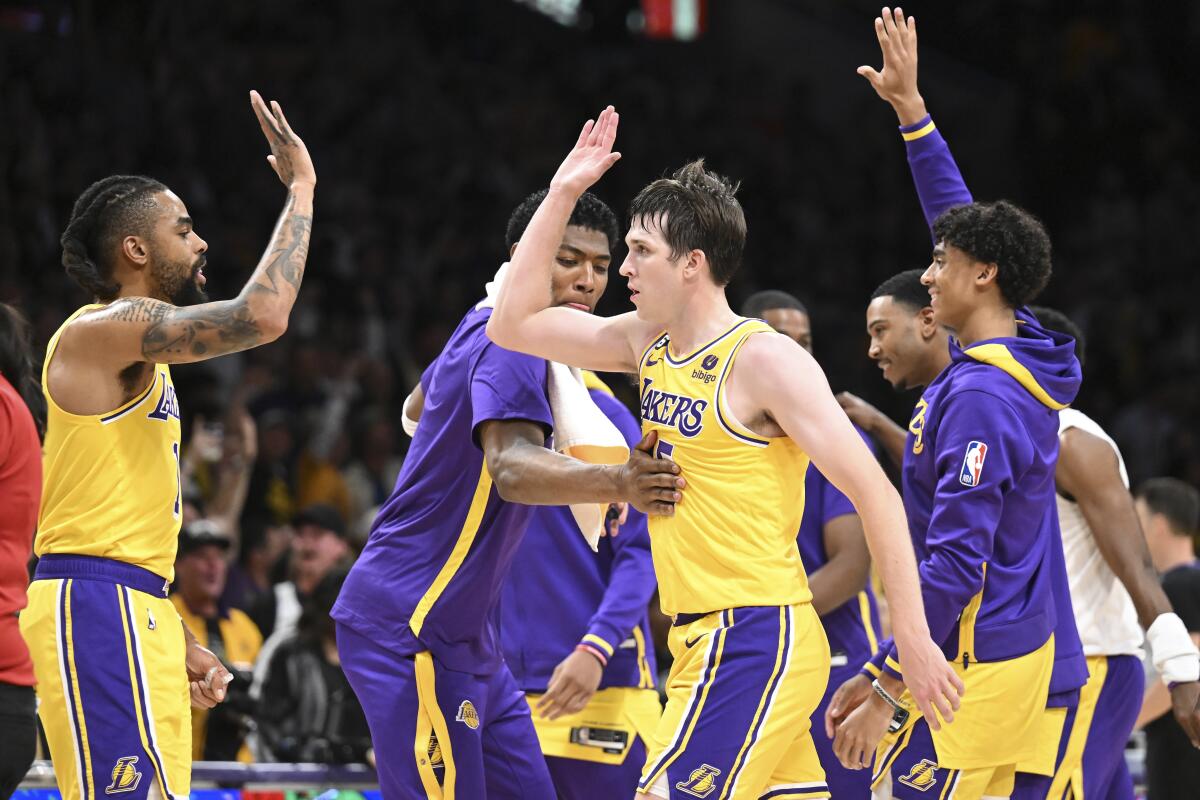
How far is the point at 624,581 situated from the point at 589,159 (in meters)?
1.77

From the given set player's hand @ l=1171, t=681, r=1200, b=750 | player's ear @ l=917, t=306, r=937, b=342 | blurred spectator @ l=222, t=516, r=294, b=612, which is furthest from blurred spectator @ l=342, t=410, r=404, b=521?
player's hand @ l=1171, t=681, r=1200, b=750

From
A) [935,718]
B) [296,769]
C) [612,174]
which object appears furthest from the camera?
[612,174]

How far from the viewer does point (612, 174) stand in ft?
53.4

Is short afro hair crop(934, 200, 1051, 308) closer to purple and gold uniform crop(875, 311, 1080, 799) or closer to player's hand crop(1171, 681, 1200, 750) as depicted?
purple and gold uniform crop(875, 311, 1080, 799)

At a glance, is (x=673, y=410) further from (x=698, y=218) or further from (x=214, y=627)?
(x=214, y=627)

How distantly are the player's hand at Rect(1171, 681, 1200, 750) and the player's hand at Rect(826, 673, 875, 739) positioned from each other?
126 centimetres

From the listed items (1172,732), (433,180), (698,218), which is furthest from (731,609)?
(433,180)

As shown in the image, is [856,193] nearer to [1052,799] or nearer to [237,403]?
[237,403]

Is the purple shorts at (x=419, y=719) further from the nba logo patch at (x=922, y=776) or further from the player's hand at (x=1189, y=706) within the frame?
the player's hand at (x=1189, y=706)

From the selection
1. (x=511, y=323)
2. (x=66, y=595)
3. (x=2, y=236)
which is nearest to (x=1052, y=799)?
(x=511, y=323)

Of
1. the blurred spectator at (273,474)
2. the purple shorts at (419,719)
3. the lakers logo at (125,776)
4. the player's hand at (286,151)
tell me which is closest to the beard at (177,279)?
the player's hand at (286,151)

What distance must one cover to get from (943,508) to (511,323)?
51.5 inches

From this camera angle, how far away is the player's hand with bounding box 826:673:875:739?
14.0 feet

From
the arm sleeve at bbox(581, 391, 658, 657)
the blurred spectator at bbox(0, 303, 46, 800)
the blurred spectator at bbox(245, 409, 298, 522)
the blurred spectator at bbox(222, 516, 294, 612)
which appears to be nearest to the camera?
the blurred spectator at bbox(0, 303, 46, 800)
